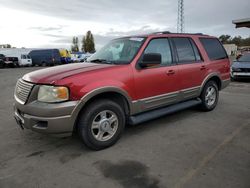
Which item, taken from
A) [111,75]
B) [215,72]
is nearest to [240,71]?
[215,72]

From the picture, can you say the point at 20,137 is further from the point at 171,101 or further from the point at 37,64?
the point at 37,64

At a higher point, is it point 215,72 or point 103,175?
point 215,72

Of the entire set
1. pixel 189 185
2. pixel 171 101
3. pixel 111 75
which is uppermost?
pixel 111 75

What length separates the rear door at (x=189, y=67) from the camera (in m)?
4.89

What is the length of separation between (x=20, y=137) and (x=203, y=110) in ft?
13.8

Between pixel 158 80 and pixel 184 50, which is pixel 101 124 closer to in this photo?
pixel 158 80

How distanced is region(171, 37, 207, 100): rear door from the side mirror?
0.93 m

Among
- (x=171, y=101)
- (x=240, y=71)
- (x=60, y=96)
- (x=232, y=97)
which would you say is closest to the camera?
(x=60, y=96)

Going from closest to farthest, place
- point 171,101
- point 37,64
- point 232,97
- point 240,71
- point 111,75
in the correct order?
point 111,75 < point 171,101 < point 232,97 < point 240,71 < point 37,64

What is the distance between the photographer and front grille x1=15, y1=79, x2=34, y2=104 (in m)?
3.50

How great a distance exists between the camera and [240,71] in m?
11.1

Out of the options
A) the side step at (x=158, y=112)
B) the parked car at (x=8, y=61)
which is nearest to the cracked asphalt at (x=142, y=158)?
the side step at (x=158, y=112)

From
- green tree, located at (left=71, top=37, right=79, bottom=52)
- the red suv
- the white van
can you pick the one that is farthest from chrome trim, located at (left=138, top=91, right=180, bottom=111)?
green tree, located at (left=71, top=37, right=79, bottom=52)

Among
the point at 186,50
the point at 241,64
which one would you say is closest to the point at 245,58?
the point at 241,64
